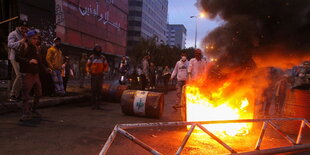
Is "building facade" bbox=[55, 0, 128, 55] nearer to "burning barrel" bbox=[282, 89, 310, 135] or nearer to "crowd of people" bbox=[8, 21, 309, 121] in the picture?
"crowd of people" bbox=[8, 21, 309, 121]

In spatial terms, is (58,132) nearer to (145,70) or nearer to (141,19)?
(145,70)

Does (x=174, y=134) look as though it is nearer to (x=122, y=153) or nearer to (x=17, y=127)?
(x=122, y=153)

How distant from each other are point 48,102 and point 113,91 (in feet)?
8.45

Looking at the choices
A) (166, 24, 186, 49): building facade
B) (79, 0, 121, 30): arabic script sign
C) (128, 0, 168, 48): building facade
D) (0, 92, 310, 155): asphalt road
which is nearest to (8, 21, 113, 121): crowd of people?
(0, 92, 310, 155): asphalt road

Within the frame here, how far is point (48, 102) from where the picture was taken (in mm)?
7336

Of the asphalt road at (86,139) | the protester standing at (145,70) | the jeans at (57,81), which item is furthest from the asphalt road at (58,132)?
the protester standing at (145,70)

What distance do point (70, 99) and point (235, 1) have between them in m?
5.67

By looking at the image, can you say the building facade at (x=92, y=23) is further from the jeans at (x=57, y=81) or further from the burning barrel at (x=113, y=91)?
the jeans at (x=57, y=81)

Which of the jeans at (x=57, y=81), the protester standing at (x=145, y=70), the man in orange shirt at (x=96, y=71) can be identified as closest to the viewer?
the man in orange shirt at (x=96, y=71)

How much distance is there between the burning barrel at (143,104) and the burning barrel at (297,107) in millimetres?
3031

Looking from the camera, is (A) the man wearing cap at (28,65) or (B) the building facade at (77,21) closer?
(A) the man wearing cap at (28,65)

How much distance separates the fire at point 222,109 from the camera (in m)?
4.91

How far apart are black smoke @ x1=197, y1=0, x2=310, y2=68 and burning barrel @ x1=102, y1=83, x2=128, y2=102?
14.1 ft

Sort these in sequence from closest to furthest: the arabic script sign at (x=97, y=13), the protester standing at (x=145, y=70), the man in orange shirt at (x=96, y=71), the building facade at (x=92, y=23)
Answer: the man in orange shirt at (x=96, y=71) < the protester standing at (x=145, y=70) < the building facade at (x=92, y=23) < the arabic script sign at (x=97, y=13)
